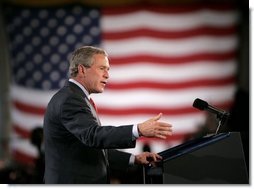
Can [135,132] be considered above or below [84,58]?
below

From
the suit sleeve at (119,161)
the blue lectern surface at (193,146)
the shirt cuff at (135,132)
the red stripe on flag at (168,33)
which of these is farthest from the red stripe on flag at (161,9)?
the shirt cuff at (135,132)

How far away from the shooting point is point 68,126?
1.72 meters

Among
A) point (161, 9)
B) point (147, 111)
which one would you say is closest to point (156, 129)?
point (147, 111)

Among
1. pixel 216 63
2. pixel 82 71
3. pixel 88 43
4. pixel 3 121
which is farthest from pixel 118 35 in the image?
pixel 82 71

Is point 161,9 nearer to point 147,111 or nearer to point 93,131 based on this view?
point 147,111

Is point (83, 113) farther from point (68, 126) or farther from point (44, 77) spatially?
point (44, 77)

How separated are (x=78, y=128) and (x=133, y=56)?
12.6ft

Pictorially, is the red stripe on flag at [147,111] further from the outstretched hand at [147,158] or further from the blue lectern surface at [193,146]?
the blue lectern surface at [193,146]

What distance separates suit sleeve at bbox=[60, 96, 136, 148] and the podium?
143 mm

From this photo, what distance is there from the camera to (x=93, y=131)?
165 cm

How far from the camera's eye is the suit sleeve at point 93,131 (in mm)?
1637

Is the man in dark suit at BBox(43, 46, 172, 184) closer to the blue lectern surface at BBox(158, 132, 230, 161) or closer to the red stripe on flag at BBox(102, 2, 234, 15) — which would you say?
the blue lectern surface at BBox(158, 132, 230, 161)

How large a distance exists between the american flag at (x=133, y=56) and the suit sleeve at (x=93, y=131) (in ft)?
12.1

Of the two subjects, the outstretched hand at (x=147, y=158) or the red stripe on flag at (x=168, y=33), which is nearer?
the outstretched hand at (x=147, y=158)
